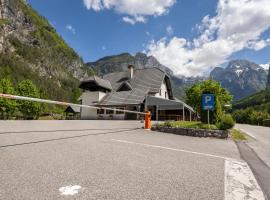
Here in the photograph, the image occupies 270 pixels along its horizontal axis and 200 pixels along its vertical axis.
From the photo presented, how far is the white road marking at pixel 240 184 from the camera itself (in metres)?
4.02

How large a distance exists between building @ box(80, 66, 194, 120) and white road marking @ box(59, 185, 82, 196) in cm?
2830

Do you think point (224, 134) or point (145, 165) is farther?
point (224, 134)

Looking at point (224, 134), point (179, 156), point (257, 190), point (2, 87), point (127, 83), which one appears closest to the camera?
point (257, 190)

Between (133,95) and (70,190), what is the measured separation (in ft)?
109

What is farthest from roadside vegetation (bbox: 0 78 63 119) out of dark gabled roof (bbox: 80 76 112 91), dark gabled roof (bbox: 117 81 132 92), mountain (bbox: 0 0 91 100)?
mountain (bbox: 0 0 91 100)

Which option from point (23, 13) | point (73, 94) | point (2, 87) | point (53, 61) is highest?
point (23, 13)

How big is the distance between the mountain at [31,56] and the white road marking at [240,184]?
4830 inches

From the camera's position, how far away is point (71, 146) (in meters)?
6.86

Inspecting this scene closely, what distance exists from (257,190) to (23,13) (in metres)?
170

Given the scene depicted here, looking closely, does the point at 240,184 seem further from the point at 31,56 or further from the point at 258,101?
the point at 258,101

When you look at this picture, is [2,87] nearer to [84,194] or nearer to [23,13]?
[84,194]

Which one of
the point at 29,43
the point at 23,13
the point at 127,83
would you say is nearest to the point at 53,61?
the point at 29,43

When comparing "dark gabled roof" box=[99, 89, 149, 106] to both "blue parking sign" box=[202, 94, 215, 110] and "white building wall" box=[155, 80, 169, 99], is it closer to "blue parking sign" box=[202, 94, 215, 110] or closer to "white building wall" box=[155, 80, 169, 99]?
"white building wall" box=[155, 80, 169, 99]

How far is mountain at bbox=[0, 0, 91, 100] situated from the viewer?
12116 cm
